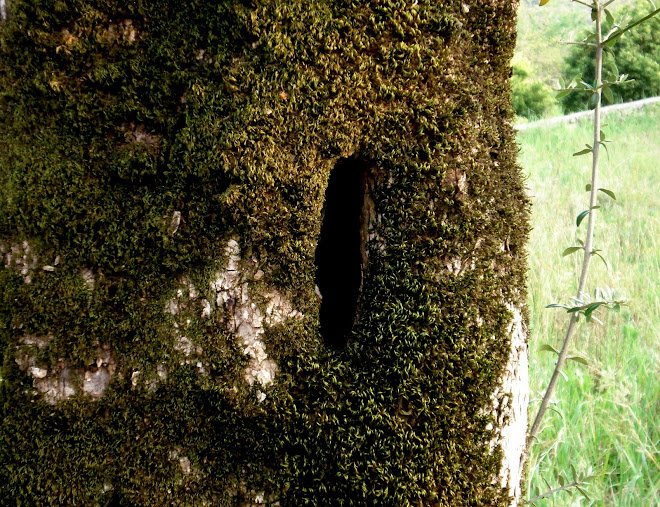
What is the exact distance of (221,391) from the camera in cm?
126

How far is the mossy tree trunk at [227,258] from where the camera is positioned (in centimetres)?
125

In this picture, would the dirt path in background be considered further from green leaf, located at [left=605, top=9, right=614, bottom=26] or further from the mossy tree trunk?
the mossy tree trunk

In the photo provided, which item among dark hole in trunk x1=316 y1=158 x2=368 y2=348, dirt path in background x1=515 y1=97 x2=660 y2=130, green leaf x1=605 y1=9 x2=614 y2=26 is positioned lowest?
dark hole in trunk x1=316 y1=158 x2=368 y2=348

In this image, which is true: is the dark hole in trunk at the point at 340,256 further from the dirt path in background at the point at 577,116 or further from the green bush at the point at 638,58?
the green bush at the point at 638,58

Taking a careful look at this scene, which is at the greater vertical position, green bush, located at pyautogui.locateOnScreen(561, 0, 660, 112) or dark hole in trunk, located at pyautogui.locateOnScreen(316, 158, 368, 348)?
green bush, located at pyautogui.locateOnScreen(561, 0, 660, 112)

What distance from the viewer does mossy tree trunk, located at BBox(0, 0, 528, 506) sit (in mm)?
1245

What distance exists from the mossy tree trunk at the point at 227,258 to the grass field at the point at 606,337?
3.09 feet

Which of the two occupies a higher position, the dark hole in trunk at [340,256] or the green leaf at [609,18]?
the green leaf at [609,18]

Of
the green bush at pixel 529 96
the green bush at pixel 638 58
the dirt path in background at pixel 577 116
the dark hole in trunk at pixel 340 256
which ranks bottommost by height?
the dark hole in trunk at pixel 340 256

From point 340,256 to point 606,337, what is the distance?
8.01 ft

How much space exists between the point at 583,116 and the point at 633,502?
7.44 m

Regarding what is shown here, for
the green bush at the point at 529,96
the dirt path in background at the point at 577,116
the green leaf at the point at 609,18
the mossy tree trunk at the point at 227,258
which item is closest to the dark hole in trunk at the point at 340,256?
the mossy tree trunk at the point at 227,258

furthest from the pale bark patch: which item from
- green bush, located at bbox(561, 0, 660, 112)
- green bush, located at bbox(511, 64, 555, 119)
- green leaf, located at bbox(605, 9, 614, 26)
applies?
green bush, located at bbox(511, 64, 555, 119)

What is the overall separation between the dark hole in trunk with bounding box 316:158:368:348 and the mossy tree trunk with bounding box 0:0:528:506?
22 centimetres
